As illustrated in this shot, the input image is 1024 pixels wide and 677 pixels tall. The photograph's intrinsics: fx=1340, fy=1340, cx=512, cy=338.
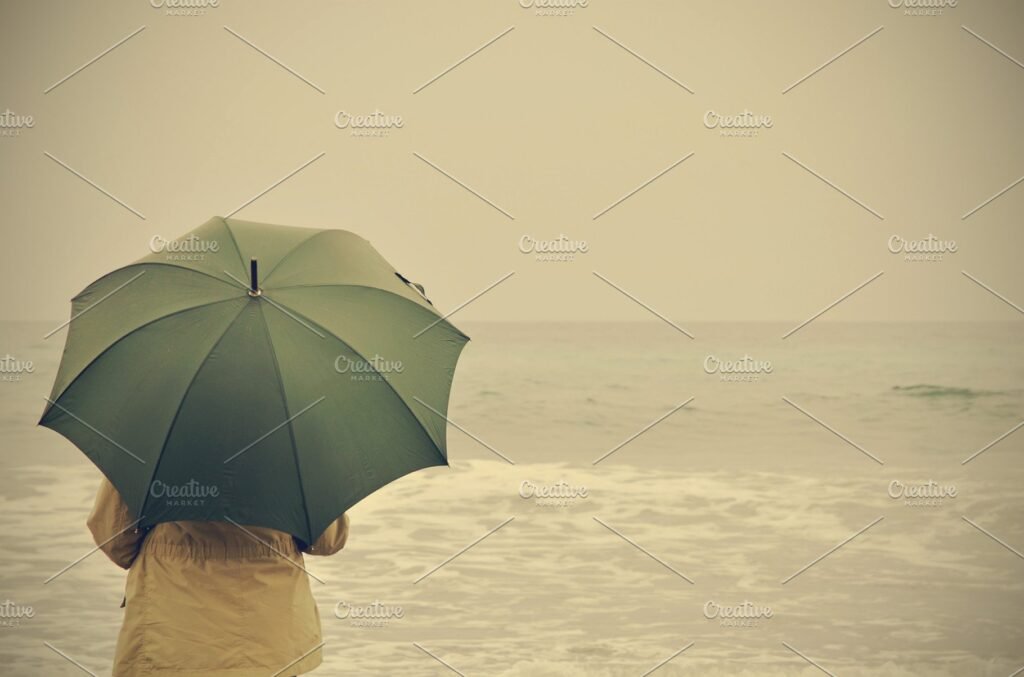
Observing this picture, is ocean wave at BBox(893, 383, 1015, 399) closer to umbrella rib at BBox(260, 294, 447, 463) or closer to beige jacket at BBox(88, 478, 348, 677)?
umbrella rib at BBox(260, 294, 447, 463)

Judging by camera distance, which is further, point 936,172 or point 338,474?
point 936,172

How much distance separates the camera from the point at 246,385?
2.71 metres

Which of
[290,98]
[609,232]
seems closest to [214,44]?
[290,98]

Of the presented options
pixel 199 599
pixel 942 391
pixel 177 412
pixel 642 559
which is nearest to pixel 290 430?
pixel 177 412

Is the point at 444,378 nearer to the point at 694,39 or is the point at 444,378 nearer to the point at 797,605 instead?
the point at 797,605

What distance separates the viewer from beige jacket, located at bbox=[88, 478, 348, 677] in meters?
2.76

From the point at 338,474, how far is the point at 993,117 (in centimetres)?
4605

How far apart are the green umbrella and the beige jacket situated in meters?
0.15

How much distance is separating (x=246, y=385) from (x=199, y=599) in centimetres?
46

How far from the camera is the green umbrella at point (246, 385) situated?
2693 millimetres

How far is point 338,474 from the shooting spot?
279 cm

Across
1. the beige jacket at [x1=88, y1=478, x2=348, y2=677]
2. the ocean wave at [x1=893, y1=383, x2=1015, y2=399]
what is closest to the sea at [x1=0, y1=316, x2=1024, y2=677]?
the beige jacket at [x1=88, y1=478, x2=348, y2=677]

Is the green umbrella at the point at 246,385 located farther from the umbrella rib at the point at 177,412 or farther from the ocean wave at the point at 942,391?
the ocean wave at the point at 942,391

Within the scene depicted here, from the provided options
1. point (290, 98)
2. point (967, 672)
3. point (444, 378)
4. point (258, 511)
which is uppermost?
point (290, 98)
